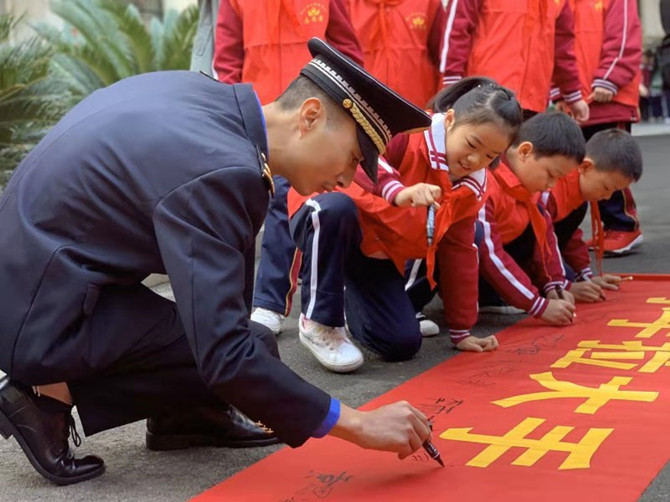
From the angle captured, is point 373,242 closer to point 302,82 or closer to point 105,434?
point 105,434

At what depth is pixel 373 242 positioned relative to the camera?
3.26 metres

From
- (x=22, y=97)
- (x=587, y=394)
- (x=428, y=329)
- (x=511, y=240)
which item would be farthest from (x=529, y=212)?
(x=22, y=97)

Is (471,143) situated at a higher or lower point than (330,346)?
higher

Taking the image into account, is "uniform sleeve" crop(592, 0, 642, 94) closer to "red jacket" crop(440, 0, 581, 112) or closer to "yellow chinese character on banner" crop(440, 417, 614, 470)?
"red jacket" crop(440, 0, 581, 112)

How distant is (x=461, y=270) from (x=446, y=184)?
1.08ft

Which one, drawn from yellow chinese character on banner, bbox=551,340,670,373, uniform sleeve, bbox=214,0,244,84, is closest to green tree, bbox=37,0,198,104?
uniform sleeve, bbox=214,0,244,84

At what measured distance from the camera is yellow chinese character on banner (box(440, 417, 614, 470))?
2223 millimetres

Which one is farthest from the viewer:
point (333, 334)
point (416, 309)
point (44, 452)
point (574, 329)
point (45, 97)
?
point (45, 97)

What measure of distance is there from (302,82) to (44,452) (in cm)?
89

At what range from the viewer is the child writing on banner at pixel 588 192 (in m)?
3.94

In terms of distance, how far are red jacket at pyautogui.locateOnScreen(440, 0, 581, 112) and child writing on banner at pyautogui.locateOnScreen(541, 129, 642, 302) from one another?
0.47m

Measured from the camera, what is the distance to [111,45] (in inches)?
327

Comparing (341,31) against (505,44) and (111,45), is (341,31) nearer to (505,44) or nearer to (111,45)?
(505,44)

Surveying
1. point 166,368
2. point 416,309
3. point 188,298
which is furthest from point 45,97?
point 188,298
